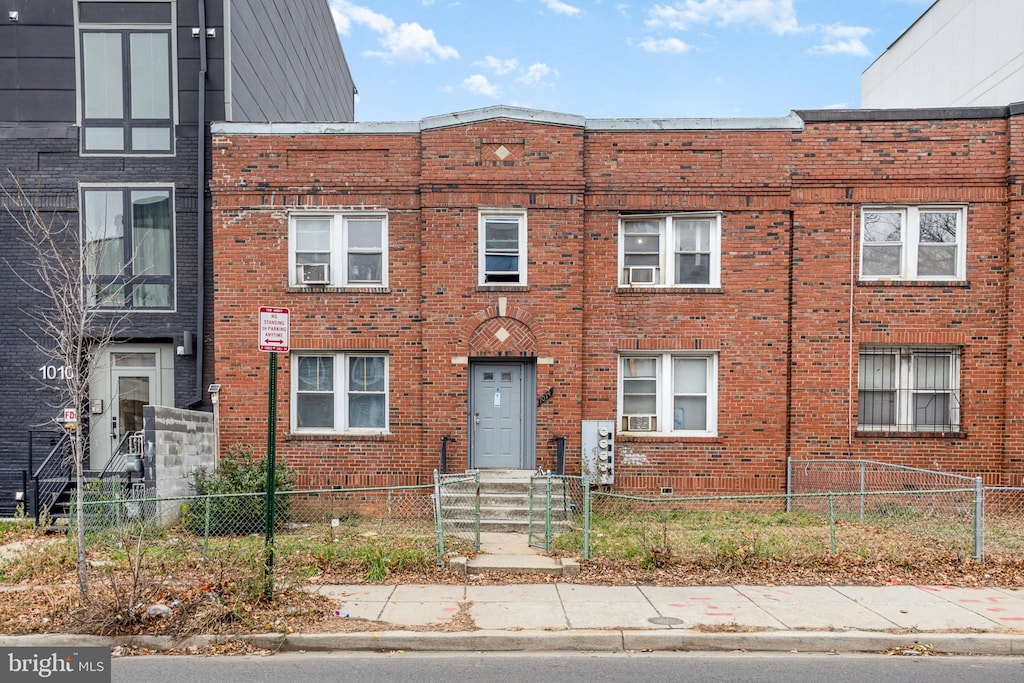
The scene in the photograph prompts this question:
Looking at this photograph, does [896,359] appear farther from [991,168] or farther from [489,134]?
[489,134]

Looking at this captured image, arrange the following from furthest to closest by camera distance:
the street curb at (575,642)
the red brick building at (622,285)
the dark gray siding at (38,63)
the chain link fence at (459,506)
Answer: the dark gray siding at (38,63) < the red brick building at (622,285) < the chain link fence at (459,506) < the street curb at (575,642)

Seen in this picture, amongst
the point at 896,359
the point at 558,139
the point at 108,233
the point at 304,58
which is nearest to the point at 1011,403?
the point at 896,359

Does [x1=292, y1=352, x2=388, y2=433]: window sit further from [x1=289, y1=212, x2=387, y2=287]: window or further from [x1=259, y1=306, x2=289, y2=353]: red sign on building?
[x1=259, y1=306, x2=289, y2=353]: red sign on building

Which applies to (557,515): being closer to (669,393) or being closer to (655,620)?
(669,393)

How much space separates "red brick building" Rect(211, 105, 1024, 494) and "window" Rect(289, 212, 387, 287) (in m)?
0.04

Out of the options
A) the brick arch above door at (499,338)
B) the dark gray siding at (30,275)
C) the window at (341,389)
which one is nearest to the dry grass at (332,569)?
the window at (341,389)

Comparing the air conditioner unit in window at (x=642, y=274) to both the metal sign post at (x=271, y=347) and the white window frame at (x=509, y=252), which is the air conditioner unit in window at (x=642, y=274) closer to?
the white window frame at (x=509, y=252)

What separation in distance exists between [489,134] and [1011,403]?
34.8 ft

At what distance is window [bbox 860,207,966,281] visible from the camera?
42.5 feet

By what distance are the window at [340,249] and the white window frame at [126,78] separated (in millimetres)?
3214

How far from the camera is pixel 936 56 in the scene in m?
21.3

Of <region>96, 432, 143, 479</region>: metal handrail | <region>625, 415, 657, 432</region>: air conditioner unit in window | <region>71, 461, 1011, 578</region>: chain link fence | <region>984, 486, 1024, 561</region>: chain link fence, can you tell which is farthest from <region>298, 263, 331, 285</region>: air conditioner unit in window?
<region>984, 486, 1024, 561</region>: chain link fence

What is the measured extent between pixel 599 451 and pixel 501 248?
4.12 meters

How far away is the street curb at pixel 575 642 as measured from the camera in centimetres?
676
